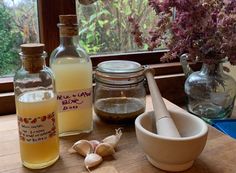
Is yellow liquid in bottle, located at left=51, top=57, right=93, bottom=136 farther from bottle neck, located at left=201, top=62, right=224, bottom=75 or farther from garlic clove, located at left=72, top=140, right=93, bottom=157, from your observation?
bottle neck, located at left=201, top=62, right=224, bottom=75

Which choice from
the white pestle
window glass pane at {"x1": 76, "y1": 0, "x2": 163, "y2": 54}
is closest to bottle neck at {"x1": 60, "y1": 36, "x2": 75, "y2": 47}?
the white pestle

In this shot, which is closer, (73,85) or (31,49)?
(31,49)

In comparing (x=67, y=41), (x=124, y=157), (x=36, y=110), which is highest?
(x=67, y=41)

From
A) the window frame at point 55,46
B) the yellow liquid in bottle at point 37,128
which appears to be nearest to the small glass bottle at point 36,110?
the yellow liquid in bottle at point 37,128

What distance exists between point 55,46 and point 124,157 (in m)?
0.46

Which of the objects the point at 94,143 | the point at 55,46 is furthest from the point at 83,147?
the point at 55,46

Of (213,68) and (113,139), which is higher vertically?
(213,68)

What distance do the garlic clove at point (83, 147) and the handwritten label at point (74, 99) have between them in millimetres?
98

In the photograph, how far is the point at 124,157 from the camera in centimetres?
60

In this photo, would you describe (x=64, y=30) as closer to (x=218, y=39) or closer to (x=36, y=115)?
(x=36, y=115)

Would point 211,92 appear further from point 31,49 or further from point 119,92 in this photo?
point 31,49

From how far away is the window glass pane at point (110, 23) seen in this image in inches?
38.6

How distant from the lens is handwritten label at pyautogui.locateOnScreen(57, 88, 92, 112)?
0.66 m

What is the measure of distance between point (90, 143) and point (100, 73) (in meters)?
0.18
